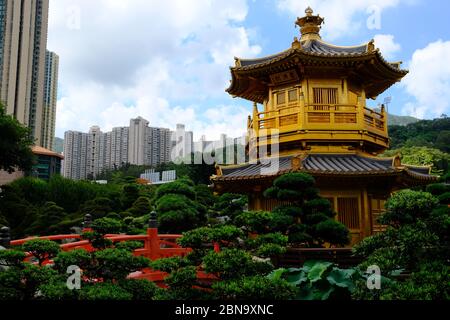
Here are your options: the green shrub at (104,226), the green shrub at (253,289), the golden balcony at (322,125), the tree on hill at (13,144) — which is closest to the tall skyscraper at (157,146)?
the tree on hill at (13,144)

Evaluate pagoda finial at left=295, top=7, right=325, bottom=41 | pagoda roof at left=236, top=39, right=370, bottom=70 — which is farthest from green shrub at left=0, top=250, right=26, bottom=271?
pagoda finial at left=295, top=7, right=325, bottom=41

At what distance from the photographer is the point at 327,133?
1330 cm

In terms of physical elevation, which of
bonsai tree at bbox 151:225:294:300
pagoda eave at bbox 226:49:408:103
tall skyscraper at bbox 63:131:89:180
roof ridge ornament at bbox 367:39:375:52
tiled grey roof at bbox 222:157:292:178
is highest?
tall skyscraper at bbox 63:131:89:180

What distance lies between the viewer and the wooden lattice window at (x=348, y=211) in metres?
12.7

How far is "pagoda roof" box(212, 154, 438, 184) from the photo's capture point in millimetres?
11836

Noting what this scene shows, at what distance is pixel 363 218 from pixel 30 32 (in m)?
47.8

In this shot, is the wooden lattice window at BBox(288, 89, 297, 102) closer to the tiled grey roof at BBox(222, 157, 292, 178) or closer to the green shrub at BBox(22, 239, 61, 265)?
the tiled grey roof at BBox(222, 157, 292, 178)

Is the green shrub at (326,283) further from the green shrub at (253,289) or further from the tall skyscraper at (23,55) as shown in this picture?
the tall skyscraper at (23,55)

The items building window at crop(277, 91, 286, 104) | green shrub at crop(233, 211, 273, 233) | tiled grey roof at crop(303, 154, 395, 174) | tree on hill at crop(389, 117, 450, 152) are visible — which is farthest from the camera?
tree on hill at crop(389, 117, 450, 152)

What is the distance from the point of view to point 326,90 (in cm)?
1394

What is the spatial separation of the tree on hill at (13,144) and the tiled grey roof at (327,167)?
21603mm

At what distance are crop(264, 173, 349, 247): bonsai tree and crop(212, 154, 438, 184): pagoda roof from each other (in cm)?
140

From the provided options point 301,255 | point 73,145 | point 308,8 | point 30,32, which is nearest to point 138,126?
point 73,145

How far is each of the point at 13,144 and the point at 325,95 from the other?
24551 millimetres
